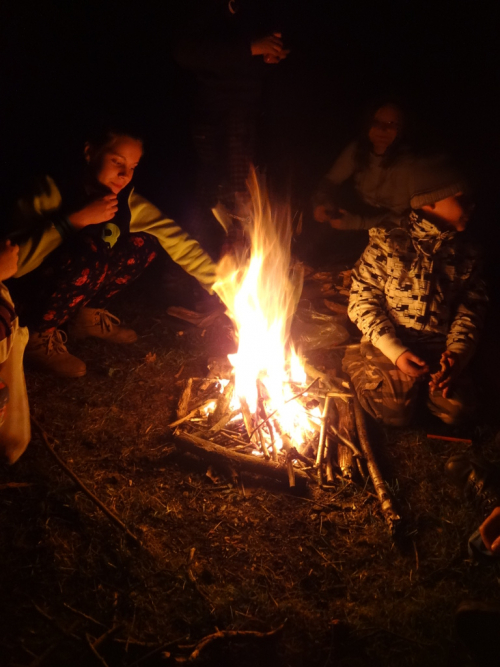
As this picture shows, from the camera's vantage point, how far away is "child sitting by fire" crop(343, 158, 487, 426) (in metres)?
3.76

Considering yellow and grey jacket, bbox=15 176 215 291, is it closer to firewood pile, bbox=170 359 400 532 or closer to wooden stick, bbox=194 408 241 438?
firewood pile, bbox=170 359 400 532

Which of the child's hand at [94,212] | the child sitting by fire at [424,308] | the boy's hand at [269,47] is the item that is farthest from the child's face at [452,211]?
the child's hand at [94,212]

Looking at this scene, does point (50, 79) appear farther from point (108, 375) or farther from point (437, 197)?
point (437, 197)

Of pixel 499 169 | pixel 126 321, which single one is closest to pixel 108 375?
pixel 126 321

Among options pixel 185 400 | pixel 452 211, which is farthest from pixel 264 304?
pixel 452 211

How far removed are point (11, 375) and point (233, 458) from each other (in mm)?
1514

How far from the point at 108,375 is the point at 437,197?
2.99 m

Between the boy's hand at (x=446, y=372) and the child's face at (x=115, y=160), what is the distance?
273cm

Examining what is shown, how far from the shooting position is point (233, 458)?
11.3ft

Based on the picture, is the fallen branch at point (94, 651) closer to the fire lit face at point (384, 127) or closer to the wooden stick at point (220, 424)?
the wooden stick at point (220, 424)

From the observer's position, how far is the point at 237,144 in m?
4.79

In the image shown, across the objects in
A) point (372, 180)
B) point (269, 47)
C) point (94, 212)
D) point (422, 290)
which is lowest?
point (422, 290)

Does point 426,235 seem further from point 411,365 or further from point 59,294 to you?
point 59,294

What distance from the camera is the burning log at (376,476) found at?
3092 millimetres
